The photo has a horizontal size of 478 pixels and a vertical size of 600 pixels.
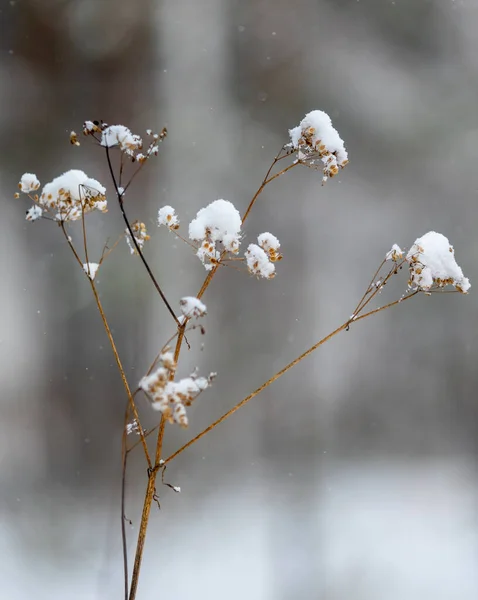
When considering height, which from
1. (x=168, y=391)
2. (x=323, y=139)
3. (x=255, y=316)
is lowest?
(x=168, y=391)

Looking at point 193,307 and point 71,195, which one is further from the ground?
point 71,195

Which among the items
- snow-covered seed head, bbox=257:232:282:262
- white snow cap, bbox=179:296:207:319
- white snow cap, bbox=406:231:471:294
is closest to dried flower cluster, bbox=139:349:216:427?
white snow cap, bbox=179:296:207:319

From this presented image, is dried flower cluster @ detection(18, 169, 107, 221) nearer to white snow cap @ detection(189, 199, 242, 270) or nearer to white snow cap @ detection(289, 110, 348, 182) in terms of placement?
white snow cap @ detection(189, 199, 242, 270)

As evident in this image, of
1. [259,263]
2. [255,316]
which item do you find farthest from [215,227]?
[255,316]

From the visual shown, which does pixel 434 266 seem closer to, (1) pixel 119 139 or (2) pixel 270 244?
(2) pixel 270 244

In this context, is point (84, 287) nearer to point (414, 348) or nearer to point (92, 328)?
point (92, 328)

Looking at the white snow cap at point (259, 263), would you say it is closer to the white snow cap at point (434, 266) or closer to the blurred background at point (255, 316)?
the white snow cap at point (434, 266)

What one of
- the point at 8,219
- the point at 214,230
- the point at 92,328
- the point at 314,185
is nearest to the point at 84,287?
the point at 92,328
